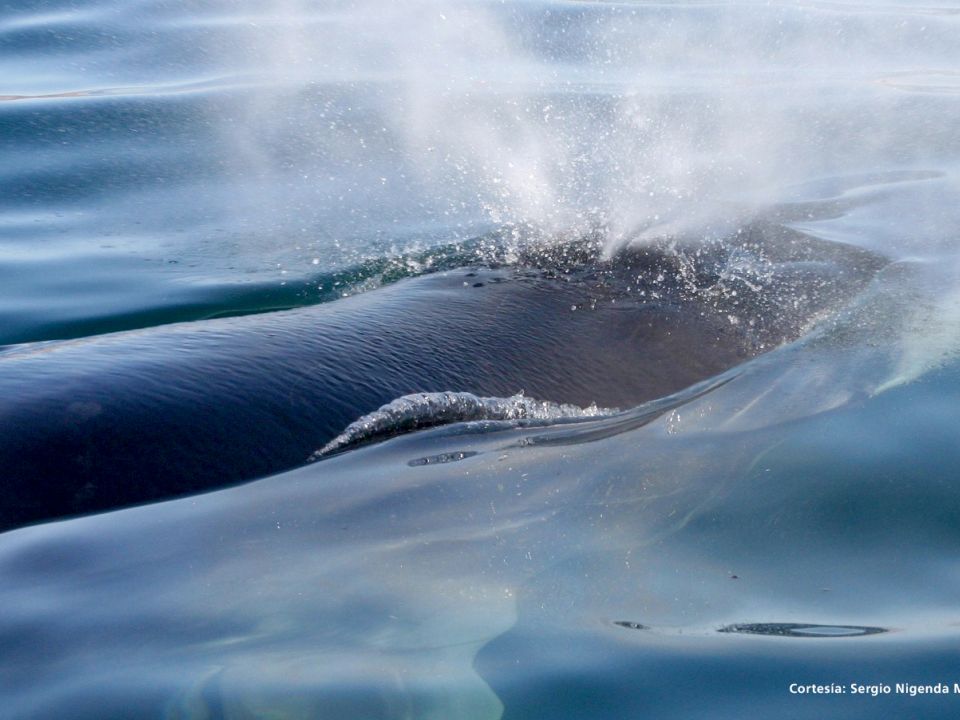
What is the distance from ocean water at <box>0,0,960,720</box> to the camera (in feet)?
11.3

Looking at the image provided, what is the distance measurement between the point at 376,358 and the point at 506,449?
2.57 ft

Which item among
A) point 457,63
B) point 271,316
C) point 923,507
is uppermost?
point 457,63

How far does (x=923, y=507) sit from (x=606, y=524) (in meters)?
1.23

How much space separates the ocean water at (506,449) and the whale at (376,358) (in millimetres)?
106

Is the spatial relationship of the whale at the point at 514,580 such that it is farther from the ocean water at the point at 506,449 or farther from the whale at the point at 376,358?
the whale at the point at 376,358

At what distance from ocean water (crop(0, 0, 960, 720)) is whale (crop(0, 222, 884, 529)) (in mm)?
106

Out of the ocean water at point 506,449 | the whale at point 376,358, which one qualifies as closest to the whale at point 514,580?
the ocean water at point 506,449

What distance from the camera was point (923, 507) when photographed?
4.53 meters

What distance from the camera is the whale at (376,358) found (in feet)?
15.2

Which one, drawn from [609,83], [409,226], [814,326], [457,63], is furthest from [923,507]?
[457,63]

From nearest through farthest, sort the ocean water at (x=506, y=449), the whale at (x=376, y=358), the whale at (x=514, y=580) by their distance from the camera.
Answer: the whale at (x=514, y=580) < the ocean water at (x=506, y=449) < the whale at (x=376, y=358)

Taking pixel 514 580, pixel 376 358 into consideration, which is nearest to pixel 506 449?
pixel 376 358

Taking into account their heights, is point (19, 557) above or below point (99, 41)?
below

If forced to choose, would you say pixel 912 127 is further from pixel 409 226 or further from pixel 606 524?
pixel 606 524
